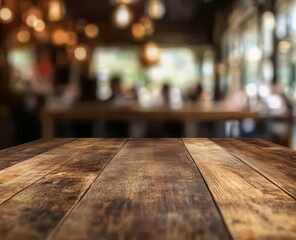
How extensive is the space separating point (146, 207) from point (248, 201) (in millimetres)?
226

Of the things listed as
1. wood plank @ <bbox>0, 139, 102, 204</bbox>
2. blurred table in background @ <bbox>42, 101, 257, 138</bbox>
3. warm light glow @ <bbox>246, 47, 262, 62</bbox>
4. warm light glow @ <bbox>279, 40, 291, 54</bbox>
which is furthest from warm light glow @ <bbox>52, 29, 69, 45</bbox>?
wood plank @ <bbox>0, 139, 102, 204</bbox>

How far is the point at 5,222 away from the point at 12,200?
0.60 ft

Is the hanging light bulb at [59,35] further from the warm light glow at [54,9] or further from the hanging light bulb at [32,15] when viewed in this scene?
the warm light glow at [54,9]

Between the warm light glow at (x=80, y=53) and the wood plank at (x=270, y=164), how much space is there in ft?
31.3

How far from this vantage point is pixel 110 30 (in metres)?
13.3

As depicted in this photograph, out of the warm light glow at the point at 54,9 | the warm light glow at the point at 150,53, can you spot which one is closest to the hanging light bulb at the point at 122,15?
the warm light glow at the point at 54,9

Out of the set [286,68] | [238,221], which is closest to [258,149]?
[238,221]

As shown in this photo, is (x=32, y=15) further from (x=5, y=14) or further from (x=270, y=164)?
(x=270, y=164)

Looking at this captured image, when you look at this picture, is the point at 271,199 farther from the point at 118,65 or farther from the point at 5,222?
the point at 118,65

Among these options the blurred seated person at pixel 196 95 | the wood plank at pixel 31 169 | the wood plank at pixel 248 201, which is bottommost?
the wood plank at pixel 248 201

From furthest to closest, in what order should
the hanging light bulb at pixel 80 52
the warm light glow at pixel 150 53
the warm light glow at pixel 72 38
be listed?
the hanging light bulb at pixel 80 52, the warm light glow at pixel 72 38, the warm light glow at pixel 150 53

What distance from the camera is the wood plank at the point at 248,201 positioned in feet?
2.59

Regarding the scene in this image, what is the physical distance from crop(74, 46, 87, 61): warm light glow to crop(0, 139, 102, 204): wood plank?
950 cm

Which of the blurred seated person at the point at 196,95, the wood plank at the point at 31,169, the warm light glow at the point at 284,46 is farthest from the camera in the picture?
the blurred seated person at the point at 196,95
